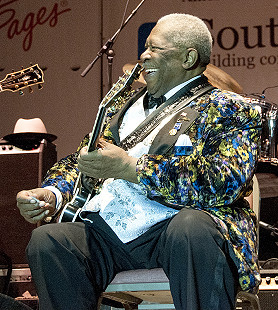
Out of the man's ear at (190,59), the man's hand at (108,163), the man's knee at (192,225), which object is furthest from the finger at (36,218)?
the man's ear at (190,59)

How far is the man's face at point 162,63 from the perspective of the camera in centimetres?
234

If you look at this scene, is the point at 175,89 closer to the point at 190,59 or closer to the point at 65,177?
the point at 190,59

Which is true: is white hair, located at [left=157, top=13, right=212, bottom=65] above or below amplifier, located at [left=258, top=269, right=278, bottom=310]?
above

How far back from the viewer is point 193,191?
193 cm

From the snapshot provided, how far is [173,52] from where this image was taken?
2.35m

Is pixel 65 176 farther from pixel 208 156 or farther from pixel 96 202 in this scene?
pixel 208 156

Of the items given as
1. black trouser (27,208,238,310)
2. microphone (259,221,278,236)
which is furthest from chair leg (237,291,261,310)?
microphone (259,221,278,236)

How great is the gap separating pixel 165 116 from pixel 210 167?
37 cm

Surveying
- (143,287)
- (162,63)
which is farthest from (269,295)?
(162,63)

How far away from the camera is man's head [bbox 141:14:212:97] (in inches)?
92.3

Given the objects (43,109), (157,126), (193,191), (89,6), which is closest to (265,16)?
(89,6)

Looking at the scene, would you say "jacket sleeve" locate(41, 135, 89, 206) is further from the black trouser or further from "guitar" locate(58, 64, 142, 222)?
the black trouser

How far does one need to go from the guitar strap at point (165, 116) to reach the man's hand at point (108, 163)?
6.9 inches

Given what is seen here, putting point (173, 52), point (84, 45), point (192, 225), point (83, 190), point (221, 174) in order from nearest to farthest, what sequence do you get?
point (192, 225), point (221, 174), point (83, 190), point (173, 52), point (84, 45)
